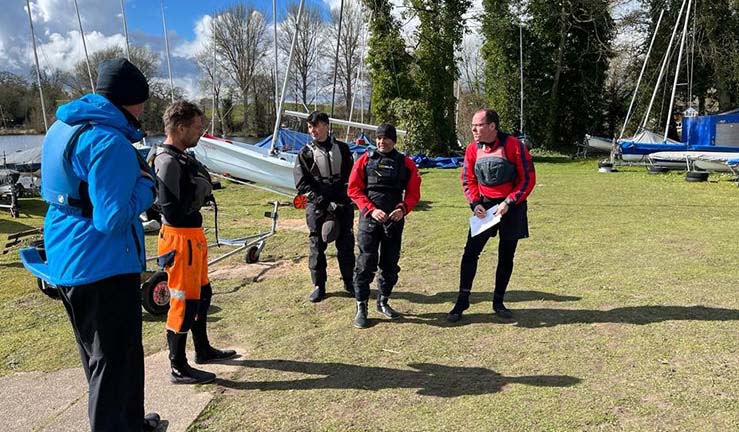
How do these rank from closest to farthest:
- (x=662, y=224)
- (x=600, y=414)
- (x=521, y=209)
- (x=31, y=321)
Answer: (x=600, y=414) → (x=521, y=209) → (x=31, y=321) → (x=662, y=224)

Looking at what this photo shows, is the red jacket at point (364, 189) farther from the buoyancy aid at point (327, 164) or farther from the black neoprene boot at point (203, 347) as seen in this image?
the black neoprene boot at point (203, 347)

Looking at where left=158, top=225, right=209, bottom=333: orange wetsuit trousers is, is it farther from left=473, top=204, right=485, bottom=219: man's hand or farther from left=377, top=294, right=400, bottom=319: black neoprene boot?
left=473, top=204, right=485, bottom=219: man's hand

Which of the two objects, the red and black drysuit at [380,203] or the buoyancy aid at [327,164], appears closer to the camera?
the red and black drysuit at [380,203]

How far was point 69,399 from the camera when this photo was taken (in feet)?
11.2

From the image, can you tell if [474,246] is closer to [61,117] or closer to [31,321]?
[61,117]

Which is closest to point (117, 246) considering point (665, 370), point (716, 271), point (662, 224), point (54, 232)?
point (54, 232)

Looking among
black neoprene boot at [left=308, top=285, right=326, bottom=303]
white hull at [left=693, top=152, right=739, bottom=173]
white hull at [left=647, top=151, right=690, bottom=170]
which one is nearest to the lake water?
black neoprene boot at [left=308, top=285, right=326, bottom=303]

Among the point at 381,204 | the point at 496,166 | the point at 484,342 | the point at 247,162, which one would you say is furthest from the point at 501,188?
the point at 247,162

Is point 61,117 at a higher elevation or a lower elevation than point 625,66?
lower

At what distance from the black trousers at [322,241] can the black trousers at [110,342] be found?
2802 mm

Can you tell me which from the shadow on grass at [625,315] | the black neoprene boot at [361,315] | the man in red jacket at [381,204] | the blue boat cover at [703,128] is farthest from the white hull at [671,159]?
the black neoprene boot at [361,315]

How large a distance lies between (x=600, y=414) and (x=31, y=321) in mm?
4769

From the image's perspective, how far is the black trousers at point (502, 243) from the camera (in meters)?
4.59

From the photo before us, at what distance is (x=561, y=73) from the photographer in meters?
27.8
